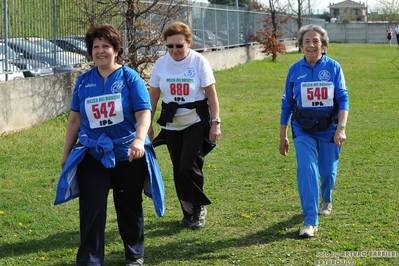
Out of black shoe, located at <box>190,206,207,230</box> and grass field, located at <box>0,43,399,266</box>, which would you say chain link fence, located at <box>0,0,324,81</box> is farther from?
black shoe, located at <box>190,206,207,230</box>

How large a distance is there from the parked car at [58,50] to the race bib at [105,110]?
800cm

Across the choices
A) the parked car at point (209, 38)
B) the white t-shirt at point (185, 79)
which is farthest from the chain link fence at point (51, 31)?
the parked car at point (209, 38)

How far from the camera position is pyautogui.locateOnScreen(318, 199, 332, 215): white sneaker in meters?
6.93

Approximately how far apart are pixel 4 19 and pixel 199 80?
6664 mm

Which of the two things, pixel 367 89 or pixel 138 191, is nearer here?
pixel 138 191

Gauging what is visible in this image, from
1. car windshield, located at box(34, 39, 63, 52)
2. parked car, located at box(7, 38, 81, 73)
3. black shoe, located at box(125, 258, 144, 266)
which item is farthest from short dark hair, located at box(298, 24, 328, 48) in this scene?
car windshield, located at box(34, 39, 63, 52)

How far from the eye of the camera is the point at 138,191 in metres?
5.35

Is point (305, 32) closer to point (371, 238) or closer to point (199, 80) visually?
point (199, 80)

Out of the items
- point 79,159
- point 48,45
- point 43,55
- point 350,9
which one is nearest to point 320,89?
point 79,159

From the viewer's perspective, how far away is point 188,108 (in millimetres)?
6473

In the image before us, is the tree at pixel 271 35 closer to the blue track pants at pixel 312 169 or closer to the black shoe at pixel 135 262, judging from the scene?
the blue track pants at pixel 312 169

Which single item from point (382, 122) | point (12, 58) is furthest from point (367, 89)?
point (12, 58)

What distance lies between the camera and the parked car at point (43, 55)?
12371mm

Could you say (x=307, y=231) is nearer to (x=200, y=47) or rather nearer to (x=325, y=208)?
(x=325, y=208)
